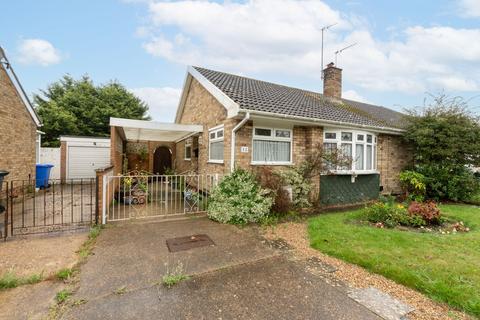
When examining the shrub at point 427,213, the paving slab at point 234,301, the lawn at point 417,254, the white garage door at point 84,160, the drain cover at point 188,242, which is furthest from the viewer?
the white garage door at point 84,160

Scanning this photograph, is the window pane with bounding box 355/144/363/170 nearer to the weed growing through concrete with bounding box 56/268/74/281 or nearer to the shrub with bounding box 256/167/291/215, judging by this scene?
the shrub with bounding box 256/167/291/215

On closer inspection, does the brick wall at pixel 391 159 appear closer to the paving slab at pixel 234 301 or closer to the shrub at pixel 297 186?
the shrub at pixel 297 186

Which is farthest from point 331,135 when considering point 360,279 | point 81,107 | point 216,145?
point 81,107

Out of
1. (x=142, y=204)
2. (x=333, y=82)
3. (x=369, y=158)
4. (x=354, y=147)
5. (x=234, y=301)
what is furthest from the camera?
(x=333, y=82)

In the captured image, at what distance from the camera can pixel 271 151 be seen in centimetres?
835

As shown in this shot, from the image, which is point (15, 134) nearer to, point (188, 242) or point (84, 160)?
point (84, 160)

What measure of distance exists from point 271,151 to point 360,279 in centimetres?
525

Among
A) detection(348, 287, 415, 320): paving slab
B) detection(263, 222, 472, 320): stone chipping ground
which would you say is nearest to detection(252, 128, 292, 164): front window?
detection(263, 222, 472, 320): stone chipping ground

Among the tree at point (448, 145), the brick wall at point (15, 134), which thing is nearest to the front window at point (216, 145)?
the brick wall at point (15, 134)

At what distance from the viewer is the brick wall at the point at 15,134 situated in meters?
8.57

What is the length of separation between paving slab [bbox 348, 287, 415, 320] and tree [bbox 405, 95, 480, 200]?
9.35 meters

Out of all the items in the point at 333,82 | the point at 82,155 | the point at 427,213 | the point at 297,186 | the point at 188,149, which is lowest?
the point at 427,213

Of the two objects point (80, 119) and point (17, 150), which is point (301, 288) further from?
point (80, 119)

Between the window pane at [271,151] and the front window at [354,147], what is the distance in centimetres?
158
